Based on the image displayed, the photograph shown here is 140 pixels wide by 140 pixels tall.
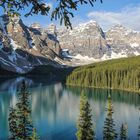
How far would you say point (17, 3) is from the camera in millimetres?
9469

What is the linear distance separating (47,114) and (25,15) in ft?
337

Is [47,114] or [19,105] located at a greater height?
[19,105]

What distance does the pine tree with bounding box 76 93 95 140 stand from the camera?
5025cm

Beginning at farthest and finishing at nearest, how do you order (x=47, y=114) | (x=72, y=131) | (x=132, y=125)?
(x=47, y=114) < (x=132, y=125) < (x=72, y=131)

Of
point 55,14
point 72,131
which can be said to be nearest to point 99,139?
point 72,131

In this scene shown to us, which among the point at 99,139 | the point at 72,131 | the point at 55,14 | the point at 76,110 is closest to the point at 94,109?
the point at 76,110

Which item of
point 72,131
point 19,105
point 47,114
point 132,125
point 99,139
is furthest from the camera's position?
point 47,114

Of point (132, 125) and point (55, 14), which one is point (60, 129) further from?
point (55, 14)

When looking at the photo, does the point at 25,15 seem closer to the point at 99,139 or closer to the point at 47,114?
the point at 99,139

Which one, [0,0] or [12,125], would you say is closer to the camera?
[0,0]

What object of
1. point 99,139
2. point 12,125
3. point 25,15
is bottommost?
point 99,139

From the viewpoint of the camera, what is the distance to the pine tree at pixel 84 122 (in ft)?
165

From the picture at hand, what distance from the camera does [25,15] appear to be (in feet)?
32.2

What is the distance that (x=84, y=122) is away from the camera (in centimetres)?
5044
